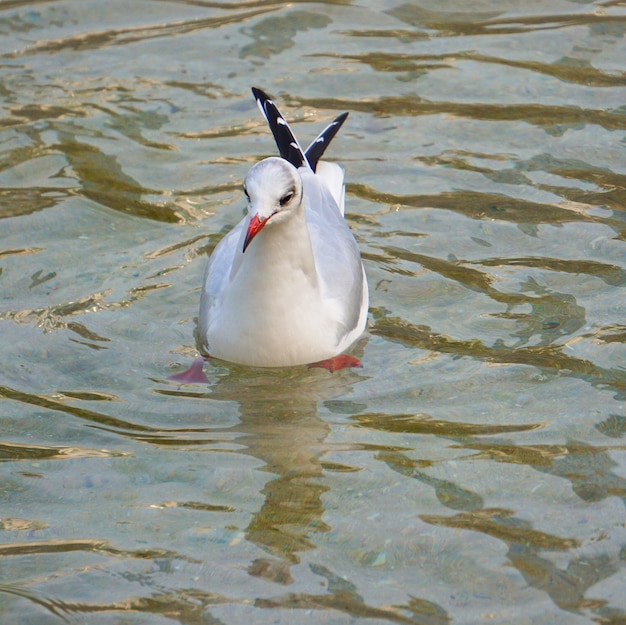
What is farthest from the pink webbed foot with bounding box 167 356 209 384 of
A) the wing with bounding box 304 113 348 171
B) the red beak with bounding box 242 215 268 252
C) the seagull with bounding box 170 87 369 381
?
the wing with bounding box 304 113 348 171

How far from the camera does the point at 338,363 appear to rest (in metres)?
5.95

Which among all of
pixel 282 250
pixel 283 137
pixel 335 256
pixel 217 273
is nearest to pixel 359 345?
pixel 335 256

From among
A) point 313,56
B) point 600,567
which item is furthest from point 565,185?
point 600,567

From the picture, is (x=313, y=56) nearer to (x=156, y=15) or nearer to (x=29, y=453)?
(x=156, y=15)

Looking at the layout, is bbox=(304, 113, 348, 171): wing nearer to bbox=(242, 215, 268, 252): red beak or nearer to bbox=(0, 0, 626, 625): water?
bbox=(0, 0, 626, 625): water

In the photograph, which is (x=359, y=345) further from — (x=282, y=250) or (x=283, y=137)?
(x=283, y=137)

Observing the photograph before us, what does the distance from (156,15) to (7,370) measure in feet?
17.5

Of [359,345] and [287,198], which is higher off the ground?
[287,198]

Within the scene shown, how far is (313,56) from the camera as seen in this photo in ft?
31.1

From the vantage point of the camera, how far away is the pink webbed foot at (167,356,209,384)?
19.0ft

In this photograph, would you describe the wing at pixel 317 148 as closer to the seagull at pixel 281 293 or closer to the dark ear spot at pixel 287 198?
the seagull at pixel 281 293

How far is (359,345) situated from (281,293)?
1.92ft

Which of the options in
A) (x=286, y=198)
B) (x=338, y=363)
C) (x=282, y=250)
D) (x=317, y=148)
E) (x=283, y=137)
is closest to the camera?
(x=286, y=198)

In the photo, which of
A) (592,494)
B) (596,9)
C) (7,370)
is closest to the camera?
(592,494)
